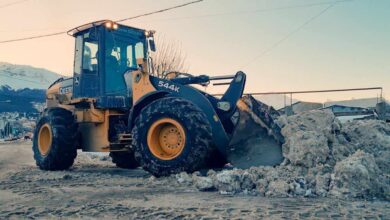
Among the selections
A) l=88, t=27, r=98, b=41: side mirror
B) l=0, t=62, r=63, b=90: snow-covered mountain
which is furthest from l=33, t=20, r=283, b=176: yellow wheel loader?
l=0, t=62, r=63, b=90: snow-covered mountain

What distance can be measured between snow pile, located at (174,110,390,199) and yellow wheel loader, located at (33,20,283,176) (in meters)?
0.45

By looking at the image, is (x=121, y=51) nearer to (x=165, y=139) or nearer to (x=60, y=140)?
(x=60, y=140)

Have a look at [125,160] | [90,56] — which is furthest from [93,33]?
[125,160]

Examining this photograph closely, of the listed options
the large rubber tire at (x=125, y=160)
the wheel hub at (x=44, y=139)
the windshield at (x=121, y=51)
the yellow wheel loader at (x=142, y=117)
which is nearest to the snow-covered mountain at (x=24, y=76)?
the wheel hub at (x=44, y=139)

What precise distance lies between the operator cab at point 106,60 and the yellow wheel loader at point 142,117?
22 mm

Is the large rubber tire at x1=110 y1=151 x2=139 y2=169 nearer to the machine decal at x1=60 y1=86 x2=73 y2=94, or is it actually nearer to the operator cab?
the operator cab

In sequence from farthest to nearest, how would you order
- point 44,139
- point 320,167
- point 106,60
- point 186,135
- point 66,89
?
point 66,89
point 44,139
point 106,60
point 186,135
point 320,167

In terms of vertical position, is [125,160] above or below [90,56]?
below

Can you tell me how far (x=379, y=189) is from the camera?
5.05 m

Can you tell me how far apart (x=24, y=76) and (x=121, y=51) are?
5153cm

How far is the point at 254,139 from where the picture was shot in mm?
6961

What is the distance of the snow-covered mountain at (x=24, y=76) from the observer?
172 feet

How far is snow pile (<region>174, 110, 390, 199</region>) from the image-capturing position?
5.12 meters

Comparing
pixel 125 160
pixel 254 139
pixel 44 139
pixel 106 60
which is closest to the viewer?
pixel 254 139
